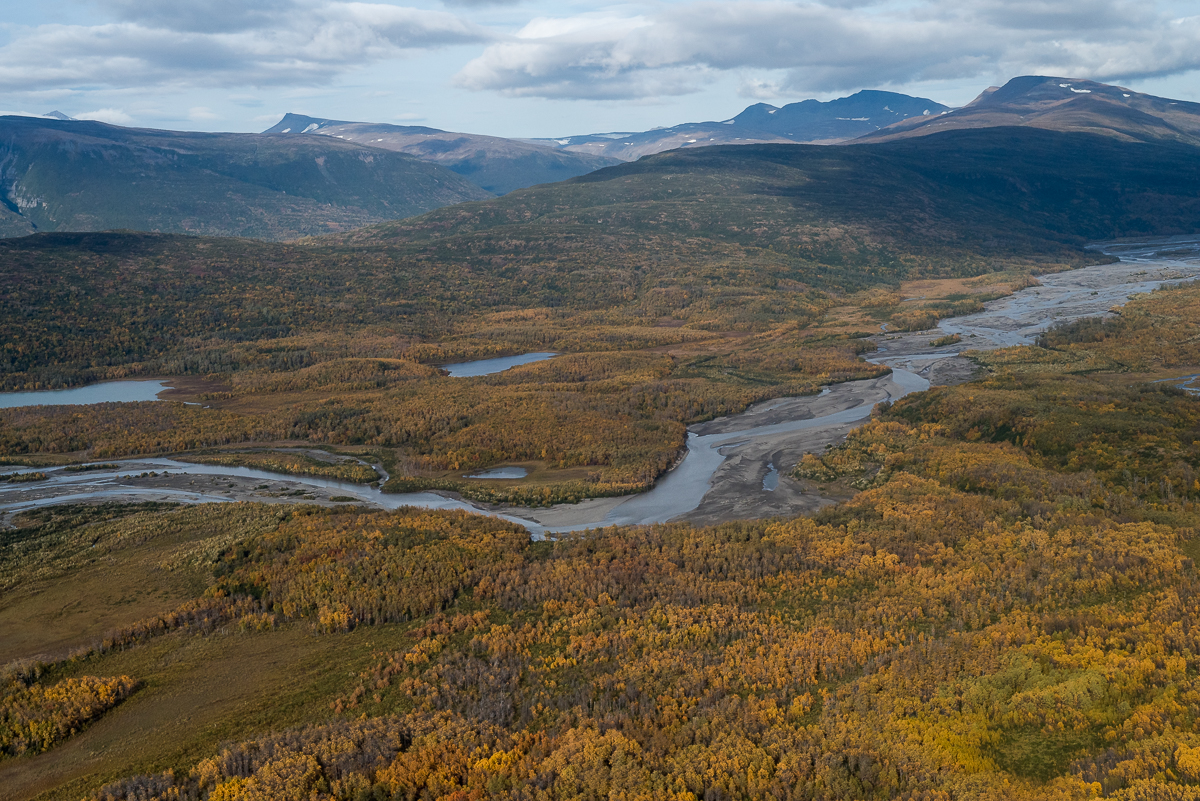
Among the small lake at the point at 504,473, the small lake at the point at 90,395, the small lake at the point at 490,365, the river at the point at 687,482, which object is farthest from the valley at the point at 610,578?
the small lake at the point at 490,365

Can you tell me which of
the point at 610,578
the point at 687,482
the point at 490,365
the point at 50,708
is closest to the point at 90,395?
the point at 490,365

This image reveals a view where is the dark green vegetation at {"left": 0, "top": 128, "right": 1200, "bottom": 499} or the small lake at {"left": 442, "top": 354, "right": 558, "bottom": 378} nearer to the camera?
the dark green vegetation at {"left": 0, "top": 128, "right": 1200, "bottom": 499}

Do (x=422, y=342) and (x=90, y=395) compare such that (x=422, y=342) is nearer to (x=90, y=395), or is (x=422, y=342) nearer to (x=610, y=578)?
(x=90, y=395)

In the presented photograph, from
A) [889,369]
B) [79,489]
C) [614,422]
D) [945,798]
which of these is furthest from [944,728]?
[889,369]

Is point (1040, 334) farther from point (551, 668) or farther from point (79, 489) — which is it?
point (79, 489)

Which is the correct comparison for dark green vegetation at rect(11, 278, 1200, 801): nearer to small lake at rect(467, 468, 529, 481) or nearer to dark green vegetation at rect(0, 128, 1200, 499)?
small lake at rect(467, 468, 529, 481)

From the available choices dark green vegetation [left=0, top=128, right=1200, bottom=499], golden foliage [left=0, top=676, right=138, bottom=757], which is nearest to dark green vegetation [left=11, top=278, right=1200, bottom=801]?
golden foliage [left=0, top=676, right=138, bottom=757]
